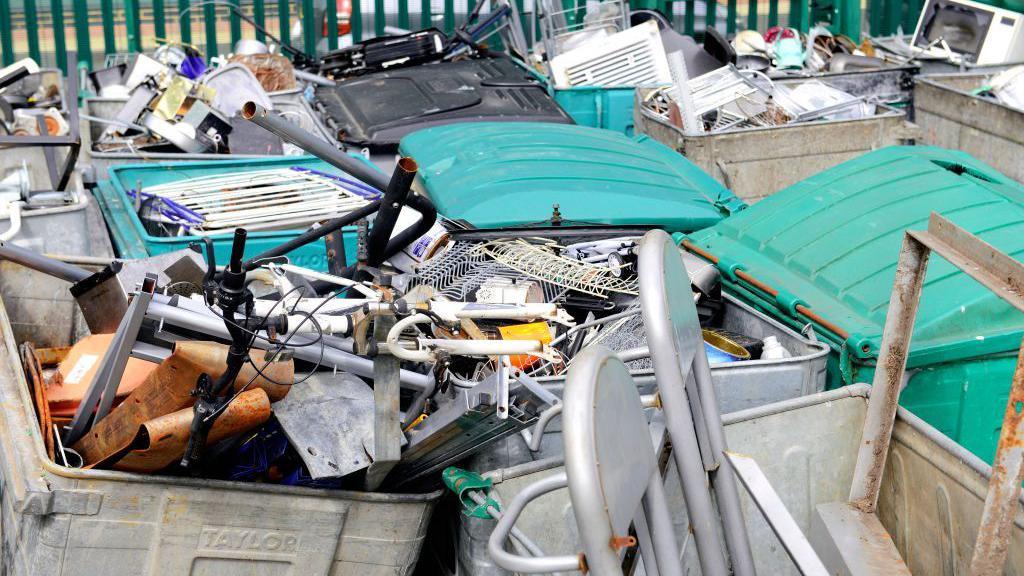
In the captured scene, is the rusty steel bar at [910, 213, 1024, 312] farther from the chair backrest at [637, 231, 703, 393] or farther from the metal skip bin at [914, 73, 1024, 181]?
the metal skip bin at [914, 73, 1024, 181]

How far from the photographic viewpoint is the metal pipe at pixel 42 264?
320 cm

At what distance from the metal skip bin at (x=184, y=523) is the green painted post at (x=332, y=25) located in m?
5.83

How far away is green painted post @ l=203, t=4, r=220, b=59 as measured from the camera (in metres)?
7.88

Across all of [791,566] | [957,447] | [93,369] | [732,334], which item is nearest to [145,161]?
[93,369]

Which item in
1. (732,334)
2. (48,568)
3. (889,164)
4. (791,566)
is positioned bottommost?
(791,566)

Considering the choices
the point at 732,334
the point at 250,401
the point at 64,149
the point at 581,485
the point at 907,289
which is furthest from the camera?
the point at 64,149

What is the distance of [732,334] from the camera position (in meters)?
3.17

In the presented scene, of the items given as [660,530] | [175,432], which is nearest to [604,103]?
[175,432]

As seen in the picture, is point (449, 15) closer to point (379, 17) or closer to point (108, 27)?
point (379, 17)

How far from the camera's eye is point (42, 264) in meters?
3.23

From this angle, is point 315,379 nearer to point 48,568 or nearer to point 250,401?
point 250,401

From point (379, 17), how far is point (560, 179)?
14.8 ft

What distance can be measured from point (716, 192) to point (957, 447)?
215cm

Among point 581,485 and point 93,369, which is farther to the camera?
point 93,369
